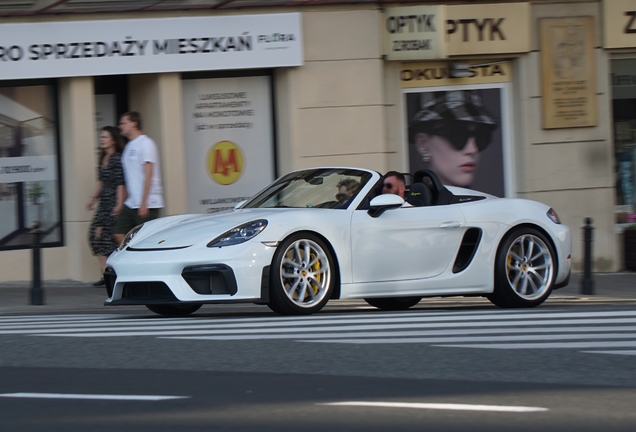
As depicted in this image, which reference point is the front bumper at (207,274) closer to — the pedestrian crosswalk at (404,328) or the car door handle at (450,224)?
the pedestrian crosswalk at (404,328)

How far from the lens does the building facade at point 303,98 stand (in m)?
14.1

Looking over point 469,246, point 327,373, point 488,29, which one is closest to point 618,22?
point 488,29

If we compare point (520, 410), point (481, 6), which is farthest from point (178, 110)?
point (520, 410)

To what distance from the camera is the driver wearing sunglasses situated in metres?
15.5

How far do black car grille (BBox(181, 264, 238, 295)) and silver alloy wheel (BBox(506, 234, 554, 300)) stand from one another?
2612mm

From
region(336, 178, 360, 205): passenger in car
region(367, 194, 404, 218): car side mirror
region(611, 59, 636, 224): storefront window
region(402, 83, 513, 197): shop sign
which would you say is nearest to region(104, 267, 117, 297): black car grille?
region(336, 178, 360, 205): passenger in car

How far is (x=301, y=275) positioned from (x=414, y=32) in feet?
22.7

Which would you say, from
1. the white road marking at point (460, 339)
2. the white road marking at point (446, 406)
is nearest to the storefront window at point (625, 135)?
the white road marking at point (460, 339)

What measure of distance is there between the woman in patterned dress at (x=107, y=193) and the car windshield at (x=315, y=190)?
10.8 feet

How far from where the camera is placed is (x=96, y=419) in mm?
4996

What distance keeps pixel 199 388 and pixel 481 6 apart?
10380 millimetres

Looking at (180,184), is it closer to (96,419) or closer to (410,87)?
(410,87)

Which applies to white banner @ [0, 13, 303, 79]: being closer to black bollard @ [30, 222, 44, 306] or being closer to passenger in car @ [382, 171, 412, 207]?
black bollard @ [30, 222, 44, 306]

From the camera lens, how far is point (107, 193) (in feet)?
42.6
